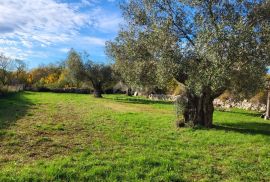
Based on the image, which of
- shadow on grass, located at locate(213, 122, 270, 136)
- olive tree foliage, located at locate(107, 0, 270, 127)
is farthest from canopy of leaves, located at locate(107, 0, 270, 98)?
shadow on grass, located at locate(213, 122, 270, 136)

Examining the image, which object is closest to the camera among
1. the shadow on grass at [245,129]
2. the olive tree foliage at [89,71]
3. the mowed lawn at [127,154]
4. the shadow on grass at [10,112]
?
the mowed lawn at [127,154]

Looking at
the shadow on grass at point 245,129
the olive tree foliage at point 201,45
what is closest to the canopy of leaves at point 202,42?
the olive tree foliage at point 201,45

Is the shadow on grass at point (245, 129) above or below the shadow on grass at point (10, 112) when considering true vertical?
above

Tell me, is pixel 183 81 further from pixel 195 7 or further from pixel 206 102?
pixel 195 7

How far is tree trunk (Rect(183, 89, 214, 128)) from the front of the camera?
1764cm

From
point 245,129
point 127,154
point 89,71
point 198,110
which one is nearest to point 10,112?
point 198,110

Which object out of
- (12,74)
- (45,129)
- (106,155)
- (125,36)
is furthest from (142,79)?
(12,74)

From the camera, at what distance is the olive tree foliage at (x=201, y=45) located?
13742 millimetres

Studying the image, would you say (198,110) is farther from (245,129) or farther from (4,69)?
(4,69)

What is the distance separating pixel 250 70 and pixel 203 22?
3.24m

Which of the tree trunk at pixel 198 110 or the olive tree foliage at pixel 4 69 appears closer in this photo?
the tree trunk at pixel 198 110

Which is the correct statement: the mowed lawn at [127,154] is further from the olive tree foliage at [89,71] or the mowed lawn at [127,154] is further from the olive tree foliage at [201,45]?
the olive tree foliage at [89,71]

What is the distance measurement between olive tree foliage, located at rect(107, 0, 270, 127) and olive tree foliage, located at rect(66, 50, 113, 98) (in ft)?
94.4

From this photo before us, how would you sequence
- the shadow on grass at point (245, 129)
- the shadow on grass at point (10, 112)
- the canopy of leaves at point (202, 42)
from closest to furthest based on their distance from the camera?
the canopy of leaves at point (202, 42), the shadow on grass at point (10, 112), the shadow on grass at point (245, 129)
